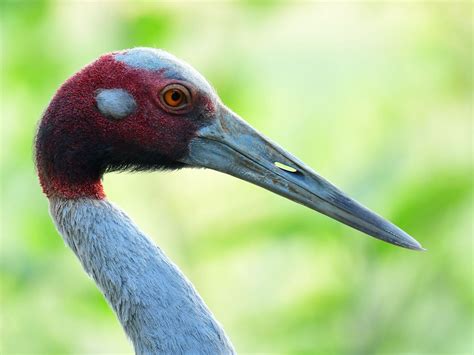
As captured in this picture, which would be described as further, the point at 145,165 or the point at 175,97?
the point at 145,165

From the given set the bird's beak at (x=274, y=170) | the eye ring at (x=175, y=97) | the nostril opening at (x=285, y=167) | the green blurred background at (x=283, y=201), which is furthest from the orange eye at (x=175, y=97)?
the green blurred background at (x=283, y=201)

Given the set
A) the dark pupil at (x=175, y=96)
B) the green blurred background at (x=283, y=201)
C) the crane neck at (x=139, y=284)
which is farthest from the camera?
the green blurred background at (x=283, y=201)

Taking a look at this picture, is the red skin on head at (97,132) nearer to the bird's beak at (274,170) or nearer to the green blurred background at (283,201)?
the bird's beak at (274,170)

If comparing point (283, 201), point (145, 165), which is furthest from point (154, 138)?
point (283, 201)

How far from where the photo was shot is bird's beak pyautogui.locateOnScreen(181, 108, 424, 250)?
309 centimetres

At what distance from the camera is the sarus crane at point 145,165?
295 centimetres

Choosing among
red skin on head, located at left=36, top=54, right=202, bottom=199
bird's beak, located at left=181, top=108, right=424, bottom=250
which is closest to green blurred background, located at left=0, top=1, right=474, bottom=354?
bird's beak, located at left=181, top=108, right=424, bottom=250

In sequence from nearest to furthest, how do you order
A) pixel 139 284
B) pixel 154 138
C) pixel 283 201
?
pixel 139 284 → pixel 154 138 → pixel 283 201

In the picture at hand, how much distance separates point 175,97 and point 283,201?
263cm

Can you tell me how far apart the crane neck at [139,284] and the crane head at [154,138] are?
0.27ft

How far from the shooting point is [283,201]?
5617mm

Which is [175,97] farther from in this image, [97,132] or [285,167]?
[285,167]

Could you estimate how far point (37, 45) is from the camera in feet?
20.6

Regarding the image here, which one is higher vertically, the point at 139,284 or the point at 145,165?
the point at 145,165
